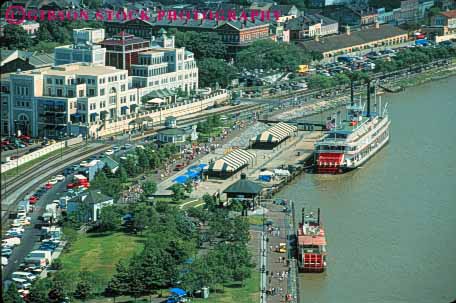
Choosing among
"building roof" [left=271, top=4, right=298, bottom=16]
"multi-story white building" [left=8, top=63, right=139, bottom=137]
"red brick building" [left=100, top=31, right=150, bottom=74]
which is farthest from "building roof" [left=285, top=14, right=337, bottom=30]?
"multi-story white building" [left=8, top=63, right=139, bottom=137]

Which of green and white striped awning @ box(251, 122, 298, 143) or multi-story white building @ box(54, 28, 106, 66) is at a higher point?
multi-story white building @ box(54, 28, 106, 66)

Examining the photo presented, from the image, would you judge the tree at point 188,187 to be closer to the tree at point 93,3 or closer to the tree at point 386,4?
the tree at point 93,3

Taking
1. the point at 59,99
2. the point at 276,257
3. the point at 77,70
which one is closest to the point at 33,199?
the point at 276,257

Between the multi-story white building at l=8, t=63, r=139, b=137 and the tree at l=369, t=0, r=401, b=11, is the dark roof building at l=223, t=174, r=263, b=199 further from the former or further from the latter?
the tree at l=369, t=0, r=401, b=11

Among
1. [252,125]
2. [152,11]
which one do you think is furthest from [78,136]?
[152,11]

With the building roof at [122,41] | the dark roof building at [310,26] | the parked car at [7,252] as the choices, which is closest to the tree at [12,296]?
the parked car at [7,252]

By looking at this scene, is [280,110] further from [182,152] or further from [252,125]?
[182,152]
